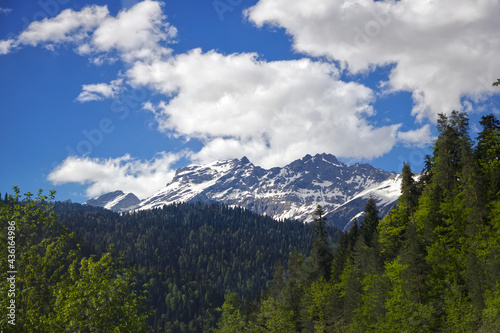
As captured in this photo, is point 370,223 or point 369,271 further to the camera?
point 370,223

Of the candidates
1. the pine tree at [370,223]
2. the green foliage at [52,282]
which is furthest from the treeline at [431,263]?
the green foliage at [52,282]

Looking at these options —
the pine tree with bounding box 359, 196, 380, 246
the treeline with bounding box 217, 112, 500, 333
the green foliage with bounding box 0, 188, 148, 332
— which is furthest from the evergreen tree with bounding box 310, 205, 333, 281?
the green foliage with bounding box 0, 188, 148, 332

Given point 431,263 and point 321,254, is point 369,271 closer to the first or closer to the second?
point 431,263

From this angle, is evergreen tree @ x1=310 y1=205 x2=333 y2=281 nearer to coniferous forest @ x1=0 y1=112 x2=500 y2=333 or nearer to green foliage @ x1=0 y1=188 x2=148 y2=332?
coniferous forest @ x1=0 y1=112 x2=500 y2=333

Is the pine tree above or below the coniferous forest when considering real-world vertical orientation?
above

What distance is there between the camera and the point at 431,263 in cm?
5425

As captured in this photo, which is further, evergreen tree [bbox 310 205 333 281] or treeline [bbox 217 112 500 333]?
evergreen tree [bbox 310 205 333 281]

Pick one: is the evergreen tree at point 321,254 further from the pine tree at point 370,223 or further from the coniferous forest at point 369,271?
the pine tree at point 370,223

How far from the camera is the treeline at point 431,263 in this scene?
4678 centimetres

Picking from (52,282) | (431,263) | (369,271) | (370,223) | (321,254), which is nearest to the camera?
(52,282)

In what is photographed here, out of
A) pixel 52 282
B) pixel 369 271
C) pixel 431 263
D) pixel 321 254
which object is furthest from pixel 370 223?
pixel 52 282

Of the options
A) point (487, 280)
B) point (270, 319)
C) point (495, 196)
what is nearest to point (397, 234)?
point (495, 196)

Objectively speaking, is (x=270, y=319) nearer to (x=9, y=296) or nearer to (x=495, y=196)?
(x=495, y=196)

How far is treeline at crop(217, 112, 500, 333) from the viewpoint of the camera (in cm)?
4678
